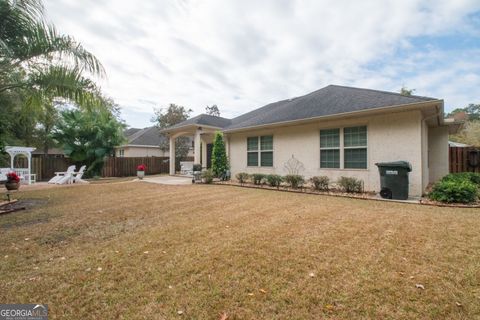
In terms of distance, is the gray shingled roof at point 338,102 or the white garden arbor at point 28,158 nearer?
the gray shingled roof at point 338,102

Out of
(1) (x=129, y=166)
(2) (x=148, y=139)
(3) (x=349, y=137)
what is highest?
(2) (x=148, y=139)

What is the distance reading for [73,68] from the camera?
17.7 ft

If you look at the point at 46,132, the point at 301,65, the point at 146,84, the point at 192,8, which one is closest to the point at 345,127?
the point at 301,65

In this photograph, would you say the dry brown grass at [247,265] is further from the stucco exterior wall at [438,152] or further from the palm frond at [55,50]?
the stucco exterior wall at [438,152]

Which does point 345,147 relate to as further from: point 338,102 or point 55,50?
point 55,50

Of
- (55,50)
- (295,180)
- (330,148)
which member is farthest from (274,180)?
(55,50)

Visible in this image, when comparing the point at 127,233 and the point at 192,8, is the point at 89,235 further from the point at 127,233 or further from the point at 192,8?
the point at 192,8

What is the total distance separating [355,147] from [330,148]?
988 millimetres

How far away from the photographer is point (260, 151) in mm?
12430

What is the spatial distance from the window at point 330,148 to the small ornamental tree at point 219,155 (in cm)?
574

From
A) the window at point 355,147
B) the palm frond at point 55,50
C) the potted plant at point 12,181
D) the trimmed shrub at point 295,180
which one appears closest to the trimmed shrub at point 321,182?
the trimmed shrub at point 295,180

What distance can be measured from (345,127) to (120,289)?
30.5 ft

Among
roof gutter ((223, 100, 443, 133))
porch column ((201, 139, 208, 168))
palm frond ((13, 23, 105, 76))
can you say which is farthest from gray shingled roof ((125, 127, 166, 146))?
palm frond ((13, 23, 105, 76))

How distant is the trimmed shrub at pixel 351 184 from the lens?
8477 mm
